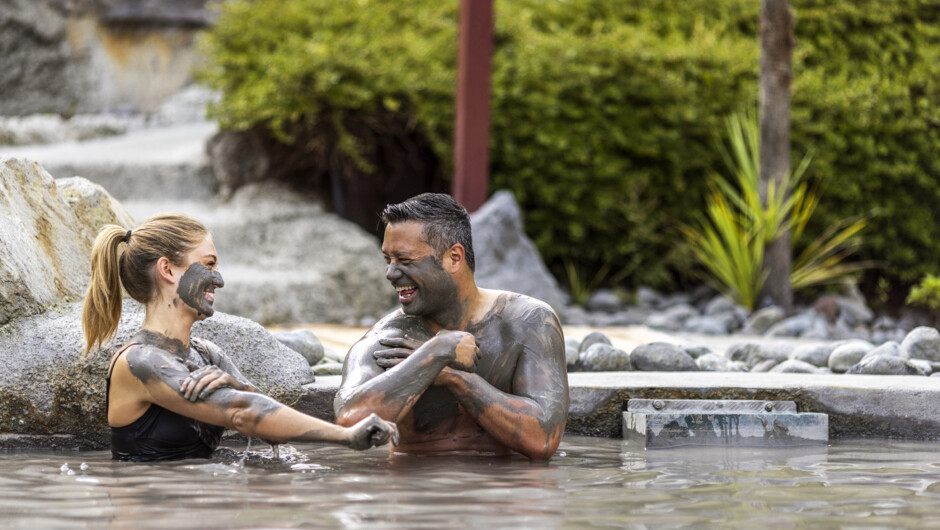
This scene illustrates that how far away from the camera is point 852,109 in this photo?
32.0 feet

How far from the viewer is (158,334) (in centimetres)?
342

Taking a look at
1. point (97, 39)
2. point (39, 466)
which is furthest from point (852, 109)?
point (97, 39)

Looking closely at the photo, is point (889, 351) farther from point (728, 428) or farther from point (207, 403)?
point (207, 403)

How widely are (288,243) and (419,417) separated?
5832 mm

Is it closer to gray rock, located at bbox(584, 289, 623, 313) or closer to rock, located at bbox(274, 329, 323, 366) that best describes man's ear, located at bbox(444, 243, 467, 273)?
rock, located at bbox(274, 329, 323, 366)

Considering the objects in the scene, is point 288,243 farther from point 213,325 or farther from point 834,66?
point 834,66

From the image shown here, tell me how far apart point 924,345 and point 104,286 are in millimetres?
4103

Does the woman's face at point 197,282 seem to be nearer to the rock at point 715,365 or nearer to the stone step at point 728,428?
the stone step at point 728,428

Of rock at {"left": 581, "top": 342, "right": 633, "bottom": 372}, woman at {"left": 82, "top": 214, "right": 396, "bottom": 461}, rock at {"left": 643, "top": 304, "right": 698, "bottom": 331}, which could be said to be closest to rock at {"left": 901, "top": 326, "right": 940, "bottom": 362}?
rock at {"left": 581, "top": 342, "right": 633, "bottom": 372}

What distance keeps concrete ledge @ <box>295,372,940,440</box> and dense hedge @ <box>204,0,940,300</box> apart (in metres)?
5.36

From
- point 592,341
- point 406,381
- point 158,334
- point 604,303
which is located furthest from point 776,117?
point 158,334

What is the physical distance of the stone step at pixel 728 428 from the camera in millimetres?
4031

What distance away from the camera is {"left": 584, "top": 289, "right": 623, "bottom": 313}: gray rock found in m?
9.48

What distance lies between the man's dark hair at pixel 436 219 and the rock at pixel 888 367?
247 centimetres
